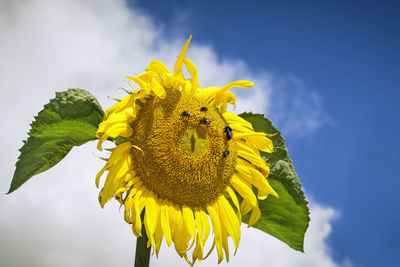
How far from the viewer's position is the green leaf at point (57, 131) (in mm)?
2543

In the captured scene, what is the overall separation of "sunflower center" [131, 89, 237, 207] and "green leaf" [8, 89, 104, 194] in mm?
355

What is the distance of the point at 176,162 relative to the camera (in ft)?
8.18

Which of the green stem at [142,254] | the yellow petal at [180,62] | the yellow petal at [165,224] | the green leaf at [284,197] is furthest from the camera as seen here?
the green leaf at [284,197]

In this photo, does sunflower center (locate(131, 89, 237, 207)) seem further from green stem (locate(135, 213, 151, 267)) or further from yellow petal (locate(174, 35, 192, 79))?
green stem (locate(135, 213, 151, 267))

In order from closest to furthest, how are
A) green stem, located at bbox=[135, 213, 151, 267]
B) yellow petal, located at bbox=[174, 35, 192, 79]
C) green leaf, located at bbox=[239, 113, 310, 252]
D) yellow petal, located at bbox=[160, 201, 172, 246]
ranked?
yellow petal, located at bbox=[160, 201, 172, 246] < yellow petal, located at bbox=[174, 35, 192, 79] < green stem, located at bbox=[135, 213, 151, 267] < green leaf, located at bbox=[239, 113, 310, 252]

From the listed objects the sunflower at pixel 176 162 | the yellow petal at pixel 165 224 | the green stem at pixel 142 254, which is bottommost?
the green stem at pixel 142 254

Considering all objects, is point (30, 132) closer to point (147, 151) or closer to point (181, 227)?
point (147, 151)

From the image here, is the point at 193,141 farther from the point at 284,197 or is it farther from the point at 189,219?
the point at 284,197

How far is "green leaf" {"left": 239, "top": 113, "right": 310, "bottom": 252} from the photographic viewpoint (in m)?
3.07

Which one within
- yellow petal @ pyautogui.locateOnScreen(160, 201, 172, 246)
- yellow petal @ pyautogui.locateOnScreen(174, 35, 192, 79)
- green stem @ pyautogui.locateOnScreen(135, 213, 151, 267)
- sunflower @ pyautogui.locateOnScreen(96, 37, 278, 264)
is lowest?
green stem @ pyautogui.locateOnScreen(135, 213, 151, 267)

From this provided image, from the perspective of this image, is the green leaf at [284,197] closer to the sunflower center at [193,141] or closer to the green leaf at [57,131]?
the sunflower center at [193,141]

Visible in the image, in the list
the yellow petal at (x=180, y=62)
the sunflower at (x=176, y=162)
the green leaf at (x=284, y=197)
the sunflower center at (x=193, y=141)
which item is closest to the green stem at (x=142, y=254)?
the sunflower at (x=176, y=162)

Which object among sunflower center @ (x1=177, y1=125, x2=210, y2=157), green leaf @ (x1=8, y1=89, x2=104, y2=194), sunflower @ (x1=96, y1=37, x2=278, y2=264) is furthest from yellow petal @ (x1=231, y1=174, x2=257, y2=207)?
green leaf @ (x1=8, y1=89, x2=104, y2=194)

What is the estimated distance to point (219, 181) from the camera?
8.63 feet
